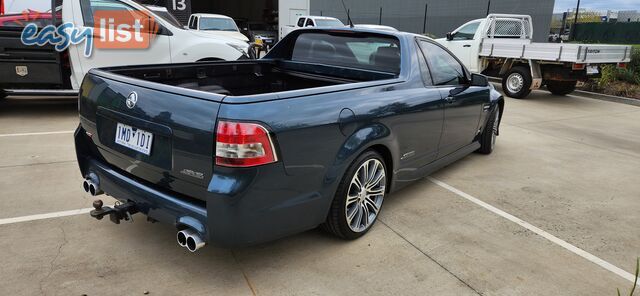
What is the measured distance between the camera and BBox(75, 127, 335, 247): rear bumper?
2.38 metres

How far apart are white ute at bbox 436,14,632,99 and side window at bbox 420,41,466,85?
6.33 meters

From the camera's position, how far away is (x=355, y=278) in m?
2.88

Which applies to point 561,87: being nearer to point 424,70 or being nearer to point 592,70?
point 592,70

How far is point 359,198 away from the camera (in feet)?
10.8

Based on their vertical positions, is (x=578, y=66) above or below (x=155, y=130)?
above

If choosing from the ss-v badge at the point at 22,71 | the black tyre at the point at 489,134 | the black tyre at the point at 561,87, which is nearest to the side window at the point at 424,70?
the black tyre at the point at 489,134

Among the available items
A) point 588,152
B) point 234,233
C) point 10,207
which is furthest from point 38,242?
point 588,152

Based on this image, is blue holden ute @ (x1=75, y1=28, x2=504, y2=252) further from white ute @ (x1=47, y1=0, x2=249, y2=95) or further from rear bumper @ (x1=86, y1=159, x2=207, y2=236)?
white ute @ (x1=47, y1=0, x2=249, y2=95)

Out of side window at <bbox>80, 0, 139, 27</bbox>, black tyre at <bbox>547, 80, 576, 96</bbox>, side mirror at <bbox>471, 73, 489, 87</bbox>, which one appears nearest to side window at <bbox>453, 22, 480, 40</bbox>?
black tyre at <bbox>547, 80, 576, 96</bbox>

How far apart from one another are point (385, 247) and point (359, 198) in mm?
406

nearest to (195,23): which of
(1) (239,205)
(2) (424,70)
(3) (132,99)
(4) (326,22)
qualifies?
(4) (326,22)

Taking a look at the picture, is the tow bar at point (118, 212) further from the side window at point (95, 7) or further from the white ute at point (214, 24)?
→ the white ute at point (214, 24)

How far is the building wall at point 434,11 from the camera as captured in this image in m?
20.9

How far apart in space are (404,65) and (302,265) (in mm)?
1856
